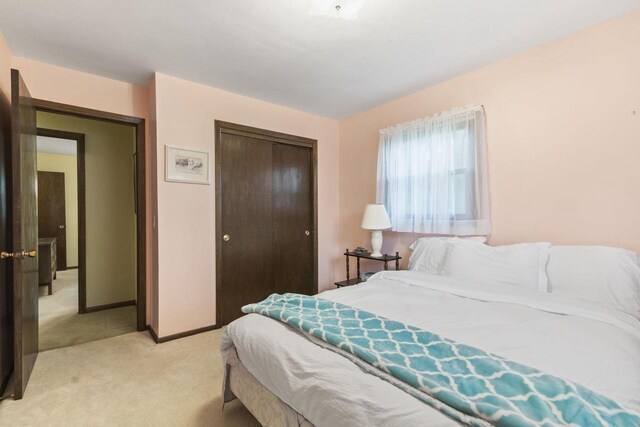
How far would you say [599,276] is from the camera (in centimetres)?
176

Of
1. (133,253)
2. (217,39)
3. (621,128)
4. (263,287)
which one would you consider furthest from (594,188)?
(133,253)

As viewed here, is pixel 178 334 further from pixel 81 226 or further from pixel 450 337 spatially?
pixel 450 337

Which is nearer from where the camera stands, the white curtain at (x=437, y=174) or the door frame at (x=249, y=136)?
the white curtain at (x=437, y=174)

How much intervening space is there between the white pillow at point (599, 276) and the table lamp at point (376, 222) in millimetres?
1418

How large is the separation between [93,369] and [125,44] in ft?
7.85

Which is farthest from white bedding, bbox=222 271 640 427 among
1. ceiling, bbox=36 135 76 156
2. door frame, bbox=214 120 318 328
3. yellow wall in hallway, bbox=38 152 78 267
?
yellow wall in hallway, bbox=38 152 78 267

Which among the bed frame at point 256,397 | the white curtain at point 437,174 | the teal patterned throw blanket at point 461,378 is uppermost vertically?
the white curtain at point 437,174

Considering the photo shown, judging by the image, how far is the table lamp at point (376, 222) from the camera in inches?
120

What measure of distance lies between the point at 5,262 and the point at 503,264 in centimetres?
347

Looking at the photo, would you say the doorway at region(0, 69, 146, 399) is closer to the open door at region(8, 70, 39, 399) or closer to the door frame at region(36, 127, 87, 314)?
the open door at region(8, 70, 39, 399)

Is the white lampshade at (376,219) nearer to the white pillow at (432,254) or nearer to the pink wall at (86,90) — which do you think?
the white pillow at (432,254)

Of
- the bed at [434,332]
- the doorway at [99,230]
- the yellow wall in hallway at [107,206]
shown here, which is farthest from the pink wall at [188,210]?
the yellow wall in hallway at [107,206]

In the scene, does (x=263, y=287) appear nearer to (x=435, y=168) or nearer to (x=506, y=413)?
(x=435, y=168)

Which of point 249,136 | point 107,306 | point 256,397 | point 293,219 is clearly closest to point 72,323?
point 107,306
